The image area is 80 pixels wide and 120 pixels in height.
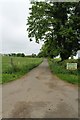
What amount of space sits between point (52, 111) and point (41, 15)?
2575cm

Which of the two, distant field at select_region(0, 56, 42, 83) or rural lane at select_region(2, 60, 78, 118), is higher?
distant field at select_region(0, 56, 42, 83)

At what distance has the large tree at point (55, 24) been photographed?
32531mm

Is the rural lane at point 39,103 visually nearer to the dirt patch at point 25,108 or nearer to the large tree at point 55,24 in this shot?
the dirt patch at point 25,108

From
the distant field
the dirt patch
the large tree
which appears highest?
the large tree

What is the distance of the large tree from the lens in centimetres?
3253

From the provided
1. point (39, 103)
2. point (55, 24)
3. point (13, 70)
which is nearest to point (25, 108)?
point (39, 103)

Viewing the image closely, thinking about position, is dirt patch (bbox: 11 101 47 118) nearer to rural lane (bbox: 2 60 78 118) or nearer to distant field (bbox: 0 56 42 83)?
rural lane (bbox: 2 60 78 118)

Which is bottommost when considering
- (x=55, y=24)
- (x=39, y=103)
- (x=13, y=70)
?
(x=39, y=103)

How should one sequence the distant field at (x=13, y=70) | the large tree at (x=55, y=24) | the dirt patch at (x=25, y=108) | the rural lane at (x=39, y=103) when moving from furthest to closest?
the large tree at (x=55, y=24) < the distant field at (x=13, y=70) < the rural lane at (x=39, y=103) < the dirt patch at (x=25, y=108)

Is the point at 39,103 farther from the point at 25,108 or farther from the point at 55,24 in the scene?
the point at 55,24

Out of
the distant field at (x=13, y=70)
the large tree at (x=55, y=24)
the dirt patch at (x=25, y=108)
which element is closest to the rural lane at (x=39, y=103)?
the dirt patch at (x=25, y=108)

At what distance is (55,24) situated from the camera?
111 ft

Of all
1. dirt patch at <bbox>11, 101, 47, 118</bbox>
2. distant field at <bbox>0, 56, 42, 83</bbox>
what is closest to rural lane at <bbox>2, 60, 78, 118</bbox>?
dirt patch at <bbox>11, 101, 47, 118</bbox>

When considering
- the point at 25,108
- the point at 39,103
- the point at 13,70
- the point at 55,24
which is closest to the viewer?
the point at 25,108
